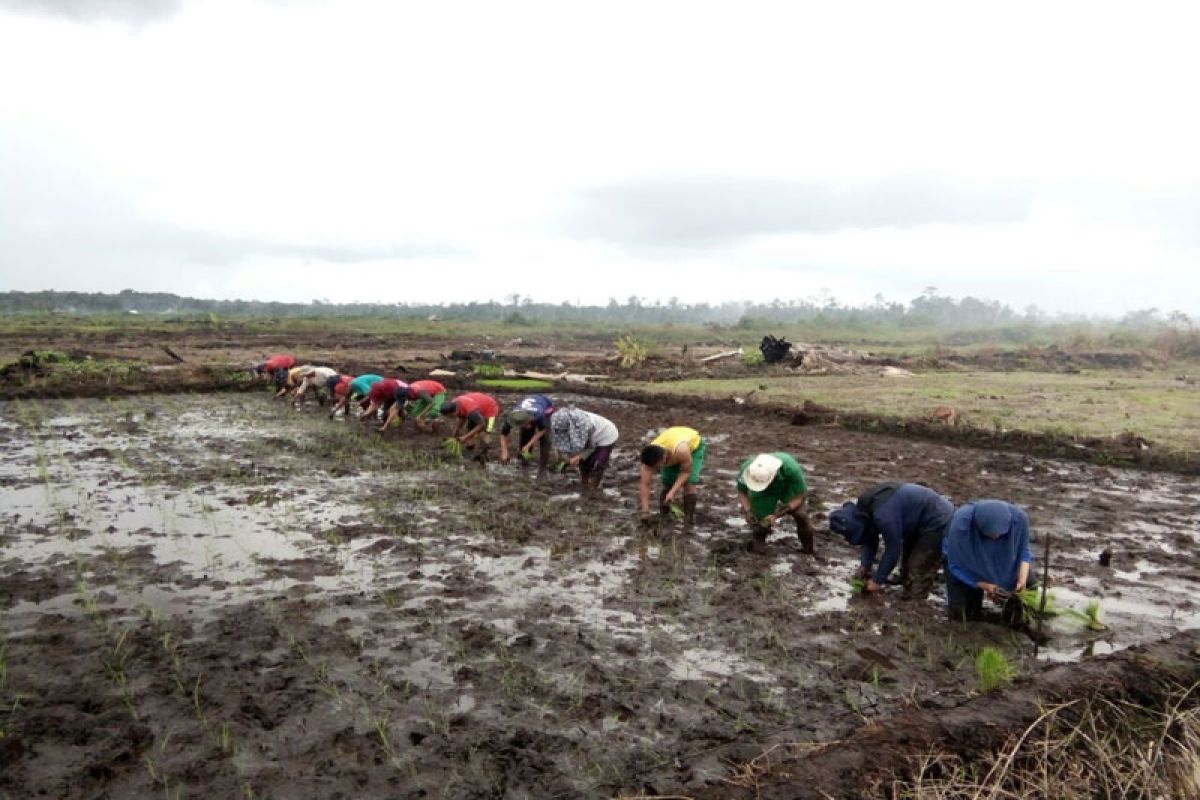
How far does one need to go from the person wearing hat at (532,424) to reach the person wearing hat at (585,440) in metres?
0.67

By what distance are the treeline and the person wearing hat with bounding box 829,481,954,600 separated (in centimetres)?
5776

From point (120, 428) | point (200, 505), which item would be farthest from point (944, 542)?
point (120, 428)

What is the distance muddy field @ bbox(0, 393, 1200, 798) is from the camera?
4.04 metres

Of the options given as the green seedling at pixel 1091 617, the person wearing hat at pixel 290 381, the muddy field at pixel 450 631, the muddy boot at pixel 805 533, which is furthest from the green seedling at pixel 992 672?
the person wearing hat at pixel 290 381

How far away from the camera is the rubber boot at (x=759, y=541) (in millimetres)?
7611

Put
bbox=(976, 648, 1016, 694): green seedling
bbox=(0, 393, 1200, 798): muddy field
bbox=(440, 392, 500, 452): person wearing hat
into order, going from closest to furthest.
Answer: bbox=(0, 393, 1200, 798): muddy field
bbox=(976, 648, 1016, 694): green seedling
bbox=(440, 392, 500, 452): person wearing hat

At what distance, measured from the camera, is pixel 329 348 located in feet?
108

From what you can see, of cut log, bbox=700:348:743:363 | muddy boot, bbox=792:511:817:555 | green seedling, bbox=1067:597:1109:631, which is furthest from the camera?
cut log, bbox=700:348:743:363

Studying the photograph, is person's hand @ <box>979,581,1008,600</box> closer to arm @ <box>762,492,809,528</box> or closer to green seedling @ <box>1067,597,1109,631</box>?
green seedling @ <box>1067,597,1109,631</box>

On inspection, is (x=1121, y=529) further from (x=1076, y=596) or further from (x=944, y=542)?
(x=944, y=542)

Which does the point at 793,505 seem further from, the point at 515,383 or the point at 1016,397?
the point at 1016,397

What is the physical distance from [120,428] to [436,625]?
1092 centimetres

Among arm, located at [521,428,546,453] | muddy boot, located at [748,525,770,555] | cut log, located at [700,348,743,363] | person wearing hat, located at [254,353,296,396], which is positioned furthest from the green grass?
muddy boot, located at [748,525,770,555]

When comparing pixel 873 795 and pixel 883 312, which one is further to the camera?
pixel 883 312
